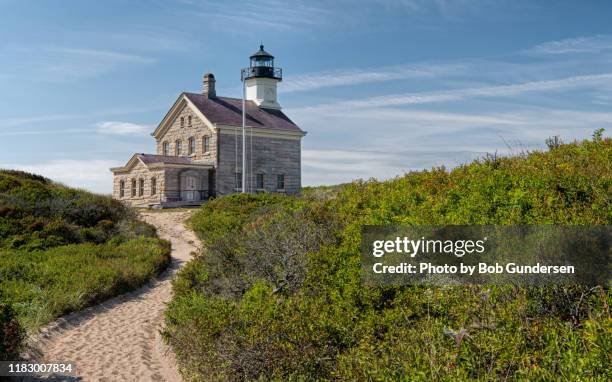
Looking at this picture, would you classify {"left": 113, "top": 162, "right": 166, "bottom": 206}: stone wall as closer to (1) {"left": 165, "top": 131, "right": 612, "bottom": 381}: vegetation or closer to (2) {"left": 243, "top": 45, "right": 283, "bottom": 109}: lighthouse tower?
(2) {"left": 243, "top": 45, "right": 283, "bottom": 109}: lighthouse tower

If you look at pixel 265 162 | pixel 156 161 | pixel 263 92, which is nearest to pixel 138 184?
pixel 156 161

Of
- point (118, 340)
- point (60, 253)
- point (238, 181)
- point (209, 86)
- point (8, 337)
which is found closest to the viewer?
point (8, 337)

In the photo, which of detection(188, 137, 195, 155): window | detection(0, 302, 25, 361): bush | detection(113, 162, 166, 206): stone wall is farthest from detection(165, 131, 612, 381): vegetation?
detection(188, 137, 195, 155): window

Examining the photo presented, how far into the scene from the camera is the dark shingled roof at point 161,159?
1467 inches

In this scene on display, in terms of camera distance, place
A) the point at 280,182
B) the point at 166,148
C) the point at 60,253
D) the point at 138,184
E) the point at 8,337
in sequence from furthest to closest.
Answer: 1. the point at 166,148
2. the point at 280,182
3. the point at 138,184
4. the point at 60,253
5. the point at 8,337

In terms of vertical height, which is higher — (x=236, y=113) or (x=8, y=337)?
(x=236, y=113)

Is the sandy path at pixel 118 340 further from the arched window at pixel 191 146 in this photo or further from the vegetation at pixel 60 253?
the arched window at pixel 191 146

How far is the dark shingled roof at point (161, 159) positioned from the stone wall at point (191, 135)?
1021 millimetres

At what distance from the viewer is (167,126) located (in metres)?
41.9

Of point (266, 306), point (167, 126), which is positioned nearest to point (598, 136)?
point (266, 306)

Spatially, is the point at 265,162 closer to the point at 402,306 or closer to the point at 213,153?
the point at 213,153

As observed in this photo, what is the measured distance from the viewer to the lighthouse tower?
42.6 m

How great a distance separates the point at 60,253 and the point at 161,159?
21700mm

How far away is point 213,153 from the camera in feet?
122
